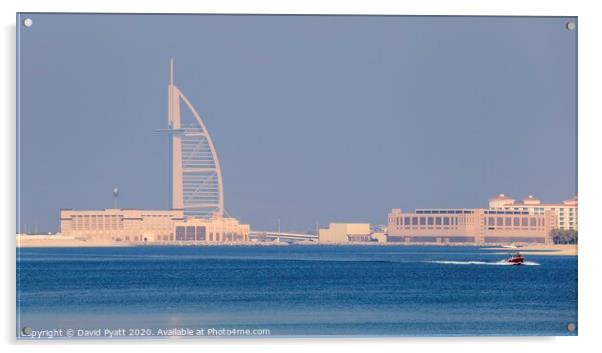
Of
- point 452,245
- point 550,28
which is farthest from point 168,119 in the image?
point 452,245

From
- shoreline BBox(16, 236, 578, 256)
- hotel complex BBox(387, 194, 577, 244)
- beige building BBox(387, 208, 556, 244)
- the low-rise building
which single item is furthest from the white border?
the low-rise building

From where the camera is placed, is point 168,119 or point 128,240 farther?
point 128,240

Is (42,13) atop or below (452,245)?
atop

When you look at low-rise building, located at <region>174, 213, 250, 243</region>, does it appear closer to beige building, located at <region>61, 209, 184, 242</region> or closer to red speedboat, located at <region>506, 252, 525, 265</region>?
beige building, located at <region>61, 209, 184, 242</region>

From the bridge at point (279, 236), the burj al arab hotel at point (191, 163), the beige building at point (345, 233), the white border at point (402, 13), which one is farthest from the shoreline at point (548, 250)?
the burj al arab hotel at point (191, 163)

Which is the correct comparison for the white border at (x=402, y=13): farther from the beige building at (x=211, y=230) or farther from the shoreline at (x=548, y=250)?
the beige building at (x=211, y=230)
